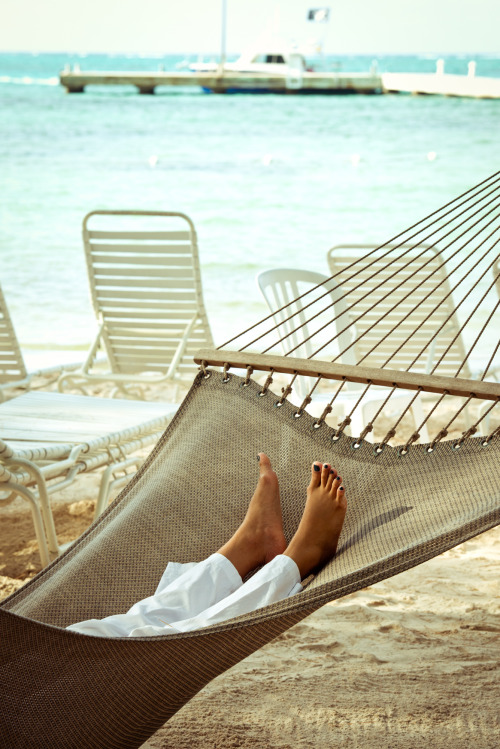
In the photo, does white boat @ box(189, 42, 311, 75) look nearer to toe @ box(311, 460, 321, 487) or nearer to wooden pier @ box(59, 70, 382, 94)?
wooden pier @ box(59, 70, 382, 94)

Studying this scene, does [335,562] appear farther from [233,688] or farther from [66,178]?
[66,178]

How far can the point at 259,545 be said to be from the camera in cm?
166

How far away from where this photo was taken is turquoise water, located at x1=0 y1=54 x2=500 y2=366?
8727 mm

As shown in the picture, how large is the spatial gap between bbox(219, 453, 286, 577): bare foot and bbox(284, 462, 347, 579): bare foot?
0.17 ft

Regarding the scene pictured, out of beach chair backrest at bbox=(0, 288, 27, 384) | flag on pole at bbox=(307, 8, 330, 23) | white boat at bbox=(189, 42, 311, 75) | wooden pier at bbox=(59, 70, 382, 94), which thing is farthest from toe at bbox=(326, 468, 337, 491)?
white boat at bbox=(189, 42, 311, 75)

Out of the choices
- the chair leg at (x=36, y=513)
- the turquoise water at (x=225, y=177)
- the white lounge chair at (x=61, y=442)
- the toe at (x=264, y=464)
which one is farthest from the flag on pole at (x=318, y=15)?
the toe at (x=264, y=464)

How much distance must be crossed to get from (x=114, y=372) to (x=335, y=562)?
2.31m

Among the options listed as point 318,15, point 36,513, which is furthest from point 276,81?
point 36,513

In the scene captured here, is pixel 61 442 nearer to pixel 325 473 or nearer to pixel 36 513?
pixel 36 513

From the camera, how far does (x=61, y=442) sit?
8.12ft

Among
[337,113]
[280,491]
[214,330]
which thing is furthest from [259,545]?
[337,113]

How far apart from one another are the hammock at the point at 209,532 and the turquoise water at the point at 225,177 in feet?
15.0

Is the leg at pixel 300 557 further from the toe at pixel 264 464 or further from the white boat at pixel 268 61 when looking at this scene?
the white boat at pixel 268 61

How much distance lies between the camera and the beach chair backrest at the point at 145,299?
11.9ft
